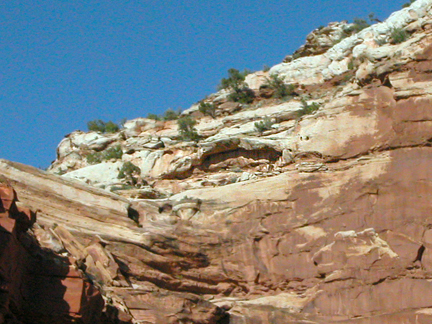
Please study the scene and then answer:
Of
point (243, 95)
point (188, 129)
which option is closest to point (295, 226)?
point (188, 129)

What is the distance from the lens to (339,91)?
117 feet

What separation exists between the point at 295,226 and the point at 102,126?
23.7 metres

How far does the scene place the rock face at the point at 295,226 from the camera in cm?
2839

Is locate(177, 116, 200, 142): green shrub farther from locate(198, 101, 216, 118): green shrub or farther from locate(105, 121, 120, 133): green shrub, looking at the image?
locate(105, 121, 120, 133): green shrub

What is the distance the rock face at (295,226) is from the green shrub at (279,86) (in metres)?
11.5

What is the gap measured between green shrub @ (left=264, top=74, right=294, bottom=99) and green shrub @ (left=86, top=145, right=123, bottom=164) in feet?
29.8

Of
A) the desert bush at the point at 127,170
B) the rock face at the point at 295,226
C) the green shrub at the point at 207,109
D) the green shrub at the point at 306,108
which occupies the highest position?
the green shrub at the point at 207,109

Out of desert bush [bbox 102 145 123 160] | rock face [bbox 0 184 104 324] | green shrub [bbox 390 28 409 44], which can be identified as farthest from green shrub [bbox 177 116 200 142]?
rock face [bbox 0 184 104 324]

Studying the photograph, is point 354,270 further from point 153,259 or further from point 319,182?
point 153,259

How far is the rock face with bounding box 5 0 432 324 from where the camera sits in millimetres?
28391

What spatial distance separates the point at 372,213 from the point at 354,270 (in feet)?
7.92

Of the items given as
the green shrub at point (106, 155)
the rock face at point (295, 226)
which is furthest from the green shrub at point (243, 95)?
the rock face at point (295, 226)

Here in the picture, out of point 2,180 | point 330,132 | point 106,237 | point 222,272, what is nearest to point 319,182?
point 330,132

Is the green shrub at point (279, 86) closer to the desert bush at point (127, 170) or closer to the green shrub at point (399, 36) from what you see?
the green shrub at point (399, 36)
